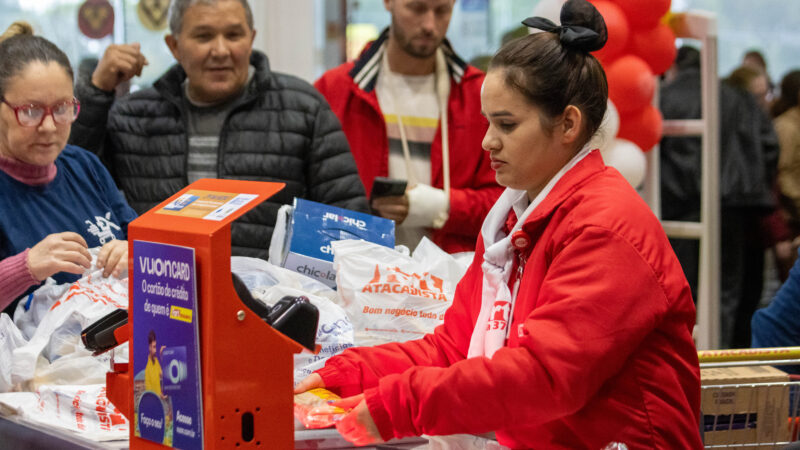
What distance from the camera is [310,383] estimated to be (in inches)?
74.3

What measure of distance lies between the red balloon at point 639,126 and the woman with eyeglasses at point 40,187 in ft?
7.94

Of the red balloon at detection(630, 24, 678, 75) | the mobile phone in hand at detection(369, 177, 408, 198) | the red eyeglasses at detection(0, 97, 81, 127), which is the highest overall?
the red balloon at detection(630, 24, 678, 75)

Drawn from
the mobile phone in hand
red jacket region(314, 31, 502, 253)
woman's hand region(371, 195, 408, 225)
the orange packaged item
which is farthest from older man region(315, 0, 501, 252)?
the orange packaged item

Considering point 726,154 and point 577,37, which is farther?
point 726,154

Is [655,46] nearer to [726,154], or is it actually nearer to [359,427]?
[726,154]

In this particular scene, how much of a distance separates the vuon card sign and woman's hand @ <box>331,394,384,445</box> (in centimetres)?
92

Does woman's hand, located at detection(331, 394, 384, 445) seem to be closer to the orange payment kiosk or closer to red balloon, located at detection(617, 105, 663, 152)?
the orange payment kiosk

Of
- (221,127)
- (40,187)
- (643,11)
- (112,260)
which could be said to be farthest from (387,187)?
(643,11)

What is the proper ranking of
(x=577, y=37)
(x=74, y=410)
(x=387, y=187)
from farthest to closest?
(x=387, y=187) → (x=74, y=410) → (x=577, y=37)

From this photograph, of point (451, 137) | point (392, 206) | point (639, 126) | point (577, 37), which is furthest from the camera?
point (639, 126)

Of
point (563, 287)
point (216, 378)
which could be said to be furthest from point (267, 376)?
point (563, 287)

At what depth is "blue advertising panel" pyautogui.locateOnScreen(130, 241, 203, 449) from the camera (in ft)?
4.74

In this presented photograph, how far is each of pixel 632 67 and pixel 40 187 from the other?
8.03ft

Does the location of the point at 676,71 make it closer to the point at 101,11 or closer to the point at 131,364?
the point at 101,11
